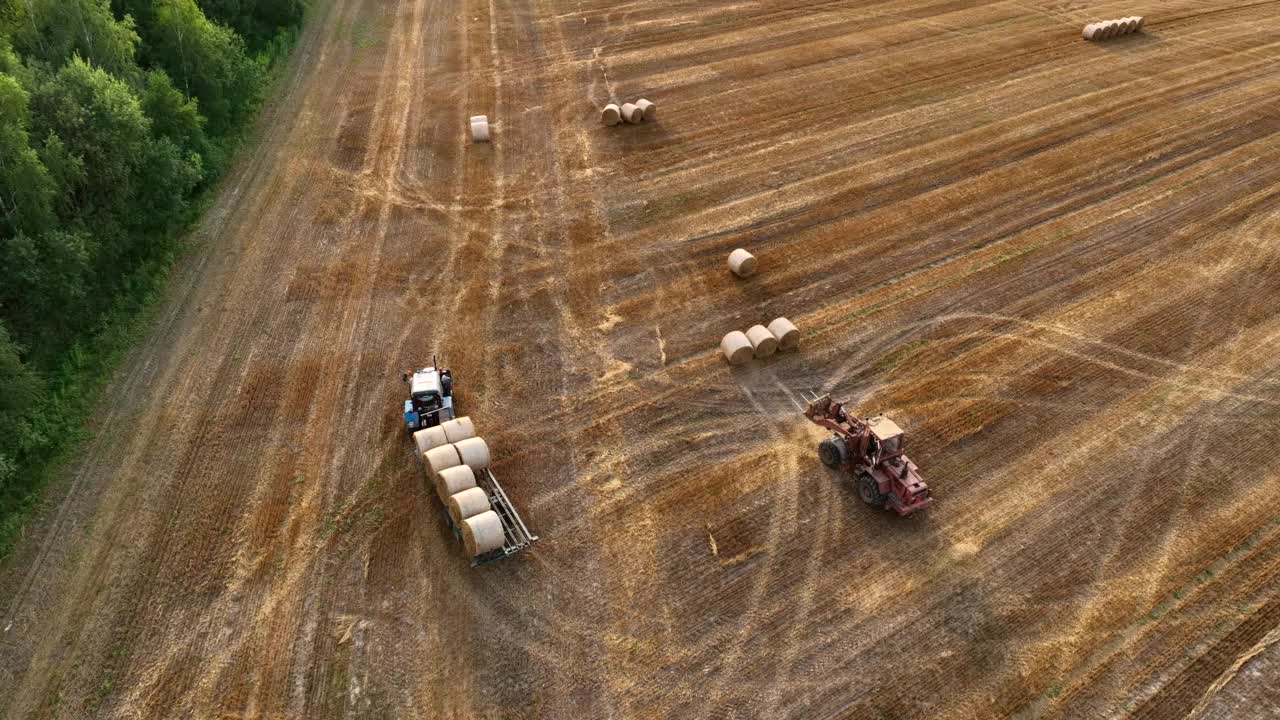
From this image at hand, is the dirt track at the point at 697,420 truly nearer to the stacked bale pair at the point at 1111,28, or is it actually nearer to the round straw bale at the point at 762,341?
the round straw bale at the point at 762,341

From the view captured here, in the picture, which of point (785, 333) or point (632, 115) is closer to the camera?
point (785, 333)

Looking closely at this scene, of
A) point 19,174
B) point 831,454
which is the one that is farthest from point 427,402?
point 19,174

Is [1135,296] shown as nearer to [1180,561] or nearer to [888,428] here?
[1180,561]

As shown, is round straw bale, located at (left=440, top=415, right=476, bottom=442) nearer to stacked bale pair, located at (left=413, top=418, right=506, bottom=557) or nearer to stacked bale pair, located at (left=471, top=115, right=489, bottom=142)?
stacked bale pair, located at (left=413, top=418, right=506, bottom=557)

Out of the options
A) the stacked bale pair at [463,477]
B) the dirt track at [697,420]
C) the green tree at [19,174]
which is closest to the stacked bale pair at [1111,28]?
the dirt track at [697,420]

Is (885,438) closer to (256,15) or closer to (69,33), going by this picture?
(69,33)

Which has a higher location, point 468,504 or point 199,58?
point 199,58

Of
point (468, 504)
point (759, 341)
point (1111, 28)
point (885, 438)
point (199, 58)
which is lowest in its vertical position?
point (468, 504)
